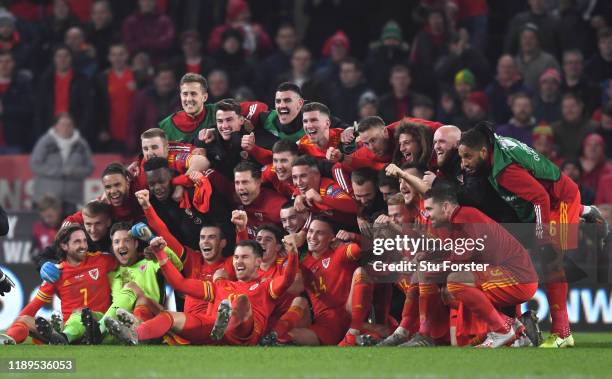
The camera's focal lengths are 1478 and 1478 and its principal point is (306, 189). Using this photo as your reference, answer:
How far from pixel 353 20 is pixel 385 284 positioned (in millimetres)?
7610

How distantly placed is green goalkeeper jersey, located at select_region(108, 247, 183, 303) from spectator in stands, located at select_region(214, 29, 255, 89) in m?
6.14

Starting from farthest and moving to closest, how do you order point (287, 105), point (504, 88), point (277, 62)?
point (277, 62) < point (504, 88) < point (287, 105)

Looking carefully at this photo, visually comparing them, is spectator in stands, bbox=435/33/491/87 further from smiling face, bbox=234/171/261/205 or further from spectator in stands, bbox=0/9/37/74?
smiling face, bbox=234/171/261/205

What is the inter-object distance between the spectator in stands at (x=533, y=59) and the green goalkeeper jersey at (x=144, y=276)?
22.6 feet

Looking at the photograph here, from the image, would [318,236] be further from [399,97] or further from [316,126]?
[399,97]

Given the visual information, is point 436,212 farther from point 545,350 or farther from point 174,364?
point 174,364

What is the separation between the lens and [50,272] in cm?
1282

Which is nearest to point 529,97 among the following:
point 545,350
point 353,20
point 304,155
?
point 353,20

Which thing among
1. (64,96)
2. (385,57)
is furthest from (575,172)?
(64,96)

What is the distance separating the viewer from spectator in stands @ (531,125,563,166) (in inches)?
655

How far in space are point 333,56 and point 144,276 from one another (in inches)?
264

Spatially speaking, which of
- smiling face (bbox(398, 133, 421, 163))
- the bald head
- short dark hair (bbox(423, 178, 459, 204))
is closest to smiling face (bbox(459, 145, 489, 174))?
short dark hair (bbox(423, 178, 459, 204))

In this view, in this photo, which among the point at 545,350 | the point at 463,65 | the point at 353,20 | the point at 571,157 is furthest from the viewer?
the point at 353,20

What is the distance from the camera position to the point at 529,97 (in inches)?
691
